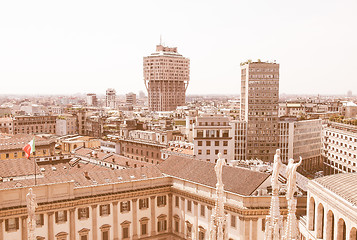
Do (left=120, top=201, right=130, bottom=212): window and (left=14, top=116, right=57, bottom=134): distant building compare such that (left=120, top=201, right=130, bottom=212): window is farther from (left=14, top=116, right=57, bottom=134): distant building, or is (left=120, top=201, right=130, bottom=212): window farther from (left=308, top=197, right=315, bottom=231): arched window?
(left=14, top=116, right=57, bottom=134): distant building

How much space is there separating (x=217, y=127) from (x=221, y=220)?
71743 mm

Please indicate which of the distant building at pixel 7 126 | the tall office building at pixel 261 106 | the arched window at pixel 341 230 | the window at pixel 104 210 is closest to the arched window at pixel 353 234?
the arched window at pixel 341 230

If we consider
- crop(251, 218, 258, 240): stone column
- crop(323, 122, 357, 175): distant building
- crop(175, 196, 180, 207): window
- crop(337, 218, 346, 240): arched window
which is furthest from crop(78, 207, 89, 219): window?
crop(323, 122, 357, 175): distant building

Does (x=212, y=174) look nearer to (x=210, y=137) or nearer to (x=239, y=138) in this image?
Answer: (x=210, y=137)

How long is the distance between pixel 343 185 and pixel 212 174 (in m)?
20.1

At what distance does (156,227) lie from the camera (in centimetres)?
5909

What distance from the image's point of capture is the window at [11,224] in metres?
47.9

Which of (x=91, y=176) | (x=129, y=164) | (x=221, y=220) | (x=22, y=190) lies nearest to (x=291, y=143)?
(x=129, y=164)

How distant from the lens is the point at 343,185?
131 feet

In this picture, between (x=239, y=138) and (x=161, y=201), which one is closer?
(x=161, y=201)

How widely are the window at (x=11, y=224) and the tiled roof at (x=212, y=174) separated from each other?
22.4m

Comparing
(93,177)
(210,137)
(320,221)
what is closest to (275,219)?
(320,221)

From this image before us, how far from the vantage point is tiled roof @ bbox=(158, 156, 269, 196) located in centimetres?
5072

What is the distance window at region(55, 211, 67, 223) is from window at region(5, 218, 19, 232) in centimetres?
478
